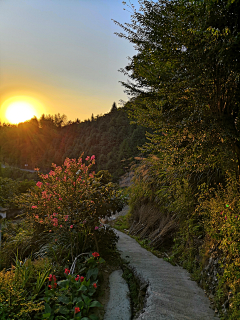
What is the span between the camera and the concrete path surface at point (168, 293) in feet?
8.45

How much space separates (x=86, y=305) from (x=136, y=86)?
143 inches

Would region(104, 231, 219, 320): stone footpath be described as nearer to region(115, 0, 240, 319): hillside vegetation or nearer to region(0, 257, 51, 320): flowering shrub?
region(115, 0, 240, 319): hillside vegetation

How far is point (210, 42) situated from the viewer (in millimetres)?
2834

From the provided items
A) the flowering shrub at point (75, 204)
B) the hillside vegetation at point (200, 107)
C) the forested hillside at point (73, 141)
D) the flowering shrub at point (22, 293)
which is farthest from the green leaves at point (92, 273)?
the forested hillside at point (73, 141)

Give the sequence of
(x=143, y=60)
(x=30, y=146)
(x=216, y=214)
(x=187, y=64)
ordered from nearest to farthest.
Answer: (x=187, y=64) < (x=216, y=214) < (x=143, y=60) < (x=30, y=146)

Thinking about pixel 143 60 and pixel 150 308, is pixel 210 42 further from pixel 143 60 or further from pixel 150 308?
pixel 150 308

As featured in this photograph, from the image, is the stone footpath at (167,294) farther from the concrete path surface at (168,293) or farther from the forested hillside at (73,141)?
the forested hillside at (73,141)

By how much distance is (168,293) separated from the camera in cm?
301

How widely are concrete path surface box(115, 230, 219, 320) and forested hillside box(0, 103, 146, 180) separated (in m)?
16.4

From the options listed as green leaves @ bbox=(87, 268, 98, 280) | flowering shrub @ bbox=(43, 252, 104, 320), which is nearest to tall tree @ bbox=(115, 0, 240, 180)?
green leaves @ bbox=(87, 268, 98, 280)

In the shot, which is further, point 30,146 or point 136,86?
point 30,146

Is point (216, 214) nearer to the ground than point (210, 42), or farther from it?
nearer to the ground

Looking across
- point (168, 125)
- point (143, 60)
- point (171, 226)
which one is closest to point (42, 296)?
point (168, 125)

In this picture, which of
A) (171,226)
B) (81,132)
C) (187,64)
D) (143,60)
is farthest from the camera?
(81,132)
